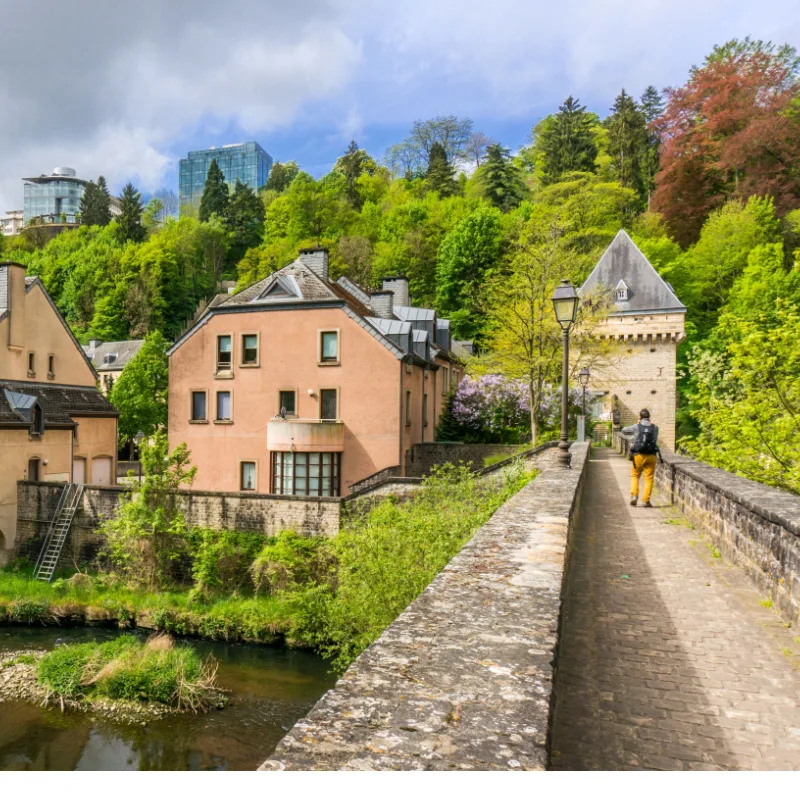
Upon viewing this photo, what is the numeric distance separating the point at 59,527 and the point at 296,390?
469 inches

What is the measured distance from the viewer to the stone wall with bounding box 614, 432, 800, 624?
5785mm

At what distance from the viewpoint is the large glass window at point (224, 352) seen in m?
28.3

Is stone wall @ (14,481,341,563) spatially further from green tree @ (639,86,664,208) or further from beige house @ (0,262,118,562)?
green tree @ (639,86,664,208)

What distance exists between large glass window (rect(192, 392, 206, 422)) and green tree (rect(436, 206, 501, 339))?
87.4 feet

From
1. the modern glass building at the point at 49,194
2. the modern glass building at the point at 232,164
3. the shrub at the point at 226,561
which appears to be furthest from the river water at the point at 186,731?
the modern glass building at the point at 232,164

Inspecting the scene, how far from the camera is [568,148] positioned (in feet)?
205

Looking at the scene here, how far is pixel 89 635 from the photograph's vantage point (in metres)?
21.3

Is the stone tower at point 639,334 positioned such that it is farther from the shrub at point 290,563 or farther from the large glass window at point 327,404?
the shrub at point 290,563

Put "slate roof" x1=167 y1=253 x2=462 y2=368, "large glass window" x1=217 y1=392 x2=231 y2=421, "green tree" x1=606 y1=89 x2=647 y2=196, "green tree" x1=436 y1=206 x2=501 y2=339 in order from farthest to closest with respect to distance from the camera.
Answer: "green tree" x1=606 y1=89 x2=647 y2=196, "green tree" x1=436 y1=206 x2=501 y2=339, "large glass window" x1=217 y1=392 x2=231 y2=421, "slate roof" x1=167 y1=253 x2=462 y2=368

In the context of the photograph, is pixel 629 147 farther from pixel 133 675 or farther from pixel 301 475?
pixel 133 675

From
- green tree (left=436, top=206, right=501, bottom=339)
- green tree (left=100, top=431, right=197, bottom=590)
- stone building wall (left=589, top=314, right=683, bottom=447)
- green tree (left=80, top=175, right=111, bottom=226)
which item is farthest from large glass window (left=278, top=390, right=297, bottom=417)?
green tree (left=80, top=175, right=111, bottom=226)

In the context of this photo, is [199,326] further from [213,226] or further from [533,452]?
[213,226]

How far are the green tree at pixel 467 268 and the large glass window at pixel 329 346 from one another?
24942 mm

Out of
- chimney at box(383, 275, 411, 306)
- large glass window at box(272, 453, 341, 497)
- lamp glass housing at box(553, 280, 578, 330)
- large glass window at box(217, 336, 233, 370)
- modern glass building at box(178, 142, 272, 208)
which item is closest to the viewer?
lamp glass housing at box(553, 280, 578, 330)
